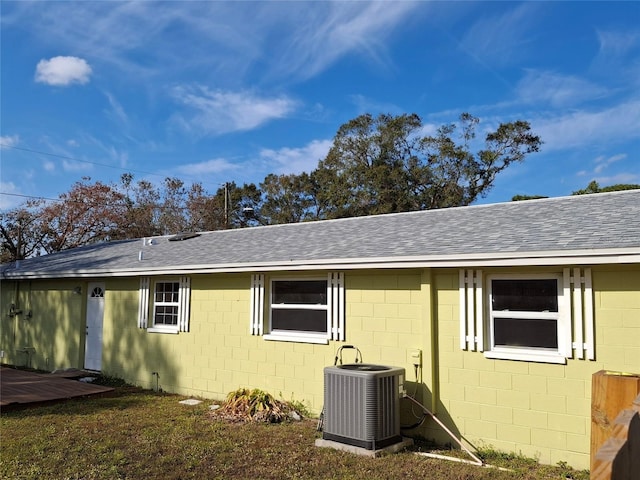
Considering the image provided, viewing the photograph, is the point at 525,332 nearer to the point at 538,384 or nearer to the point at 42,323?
the point at 538,384

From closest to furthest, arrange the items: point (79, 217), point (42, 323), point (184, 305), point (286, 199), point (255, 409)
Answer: point (255, 409), point (184, 305), point (42, 323), point (79, 217), point (286, 199)

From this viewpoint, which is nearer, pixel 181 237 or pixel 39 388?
pixel 39 388

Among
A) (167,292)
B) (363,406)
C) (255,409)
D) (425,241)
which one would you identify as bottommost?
(255,409)

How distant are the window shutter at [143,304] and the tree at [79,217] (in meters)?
22.2

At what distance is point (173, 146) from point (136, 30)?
14229mm

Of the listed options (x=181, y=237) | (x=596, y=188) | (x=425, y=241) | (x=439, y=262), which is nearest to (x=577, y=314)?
(x=439, y=262)

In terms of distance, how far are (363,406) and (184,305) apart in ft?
17.6

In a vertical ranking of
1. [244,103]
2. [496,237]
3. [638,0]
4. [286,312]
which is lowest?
[286,312]

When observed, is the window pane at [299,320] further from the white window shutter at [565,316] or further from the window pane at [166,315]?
the white window shutter at [565,316]

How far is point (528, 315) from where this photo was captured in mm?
6559

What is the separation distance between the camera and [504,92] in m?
20.6

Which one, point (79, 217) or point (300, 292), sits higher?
point (79, 217)

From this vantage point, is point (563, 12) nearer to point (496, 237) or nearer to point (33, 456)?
point (496, 237)

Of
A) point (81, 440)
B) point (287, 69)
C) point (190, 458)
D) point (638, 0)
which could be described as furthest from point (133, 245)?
point (638, 0)
